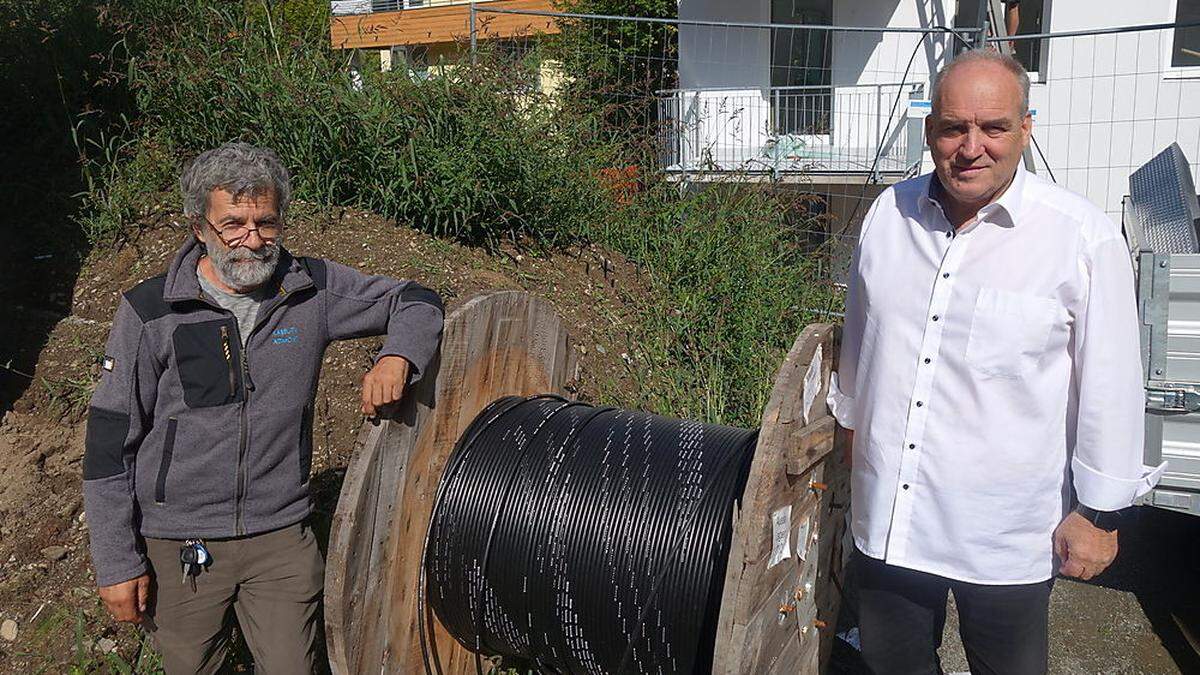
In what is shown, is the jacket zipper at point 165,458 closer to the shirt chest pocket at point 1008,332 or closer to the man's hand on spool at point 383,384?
the man's hand on spool at point 383,384

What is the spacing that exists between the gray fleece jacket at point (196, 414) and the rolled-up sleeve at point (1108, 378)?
1.70m

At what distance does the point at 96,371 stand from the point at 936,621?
377cm

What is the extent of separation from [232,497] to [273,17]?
4993 millimetres

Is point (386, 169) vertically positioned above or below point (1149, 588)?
above

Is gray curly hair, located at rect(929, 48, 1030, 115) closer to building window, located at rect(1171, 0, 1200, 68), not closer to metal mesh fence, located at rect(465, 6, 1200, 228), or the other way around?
metal mesh fence, located at rect(465, 6, 1200, 228)

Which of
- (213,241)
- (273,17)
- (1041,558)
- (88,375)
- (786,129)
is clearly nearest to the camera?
(1041,558)

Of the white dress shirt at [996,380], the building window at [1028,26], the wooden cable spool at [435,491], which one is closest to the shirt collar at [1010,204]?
the white dress shirt at [996,380]

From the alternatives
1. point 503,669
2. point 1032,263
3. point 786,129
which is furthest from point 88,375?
point 786,129

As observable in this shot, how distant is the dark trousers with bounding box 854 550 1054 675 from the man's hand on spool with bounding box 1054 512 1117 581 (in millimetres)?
115

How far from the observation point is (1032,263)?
208cm

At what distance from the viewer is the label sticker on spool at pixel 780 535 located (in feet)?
7.47

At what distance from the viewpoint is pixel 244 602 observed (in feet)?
8.36

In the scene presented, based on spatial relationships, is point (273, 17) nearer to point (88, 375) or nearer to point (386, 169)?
point (386, 169)

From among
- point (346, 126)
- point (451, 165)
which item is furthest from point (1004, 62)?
point (346, 126)
